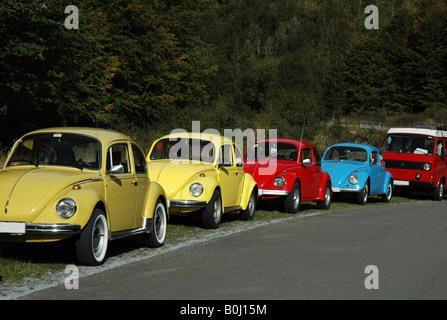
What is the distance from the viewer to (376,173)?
921 inches

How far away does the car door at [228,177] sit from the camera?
1452 centimetres

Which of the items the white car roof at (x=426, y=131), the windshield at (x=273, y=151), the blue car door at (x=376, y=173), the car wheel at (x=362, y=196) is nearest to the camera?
the windshield at (x=273, y=151)

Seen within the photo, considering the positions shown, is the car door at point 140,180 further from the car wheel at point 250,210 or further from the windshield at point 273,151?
the windshield at point 273,151

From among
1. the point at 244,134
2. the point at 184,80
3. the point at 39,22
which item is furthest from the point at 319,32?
the point at 39,22

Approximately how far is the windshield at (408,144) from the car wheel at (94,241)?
61.5 feet

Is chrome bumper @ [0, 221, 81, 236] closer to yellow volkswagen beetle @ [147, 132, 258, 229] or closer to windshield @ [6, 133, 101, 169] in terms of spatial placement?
windshield @ [6, 133, 101, 169]

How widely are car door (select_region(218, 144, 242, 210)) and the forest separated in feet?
47.4

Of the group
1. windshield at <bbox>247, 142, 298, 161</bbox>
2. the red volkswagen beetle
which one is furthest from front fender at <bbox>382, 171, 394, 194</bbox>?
windshield at <bbox>247, 142, 298, 161</bbox>

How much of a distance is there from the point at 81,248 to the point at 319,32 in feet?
440

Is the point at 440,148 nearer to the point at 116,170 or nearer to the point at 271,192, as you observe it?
the point at 271,192

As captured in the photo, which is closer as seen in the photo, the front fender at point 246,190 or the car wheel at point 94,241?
the car wheel at point 94,241

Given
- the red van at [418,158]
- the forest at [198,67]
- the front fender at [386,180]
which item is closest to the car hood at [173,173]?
the front fender at [386,180]

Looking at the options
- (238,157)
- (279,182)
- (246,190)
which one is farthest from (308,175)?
(238,157)

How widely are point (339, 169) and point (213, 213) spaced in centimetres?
923
